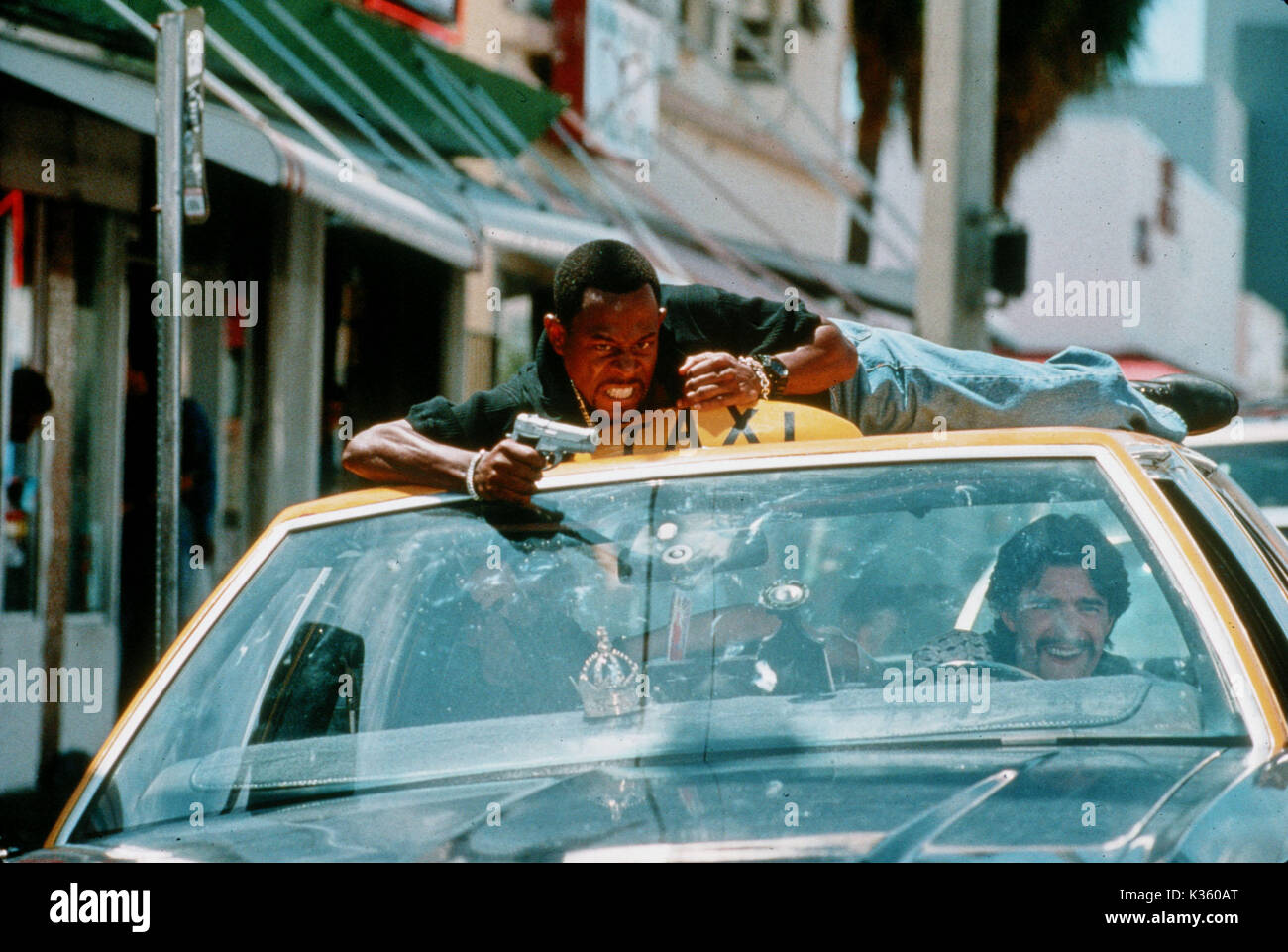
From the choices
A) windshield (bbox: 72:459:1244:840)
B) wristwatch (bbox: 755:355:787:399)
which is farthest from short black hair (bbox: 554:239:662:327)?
windshield (bbox: 72:459:1244:840)

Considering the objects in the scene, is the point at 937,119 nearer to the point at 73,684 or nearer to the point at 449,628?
the point at 73,684

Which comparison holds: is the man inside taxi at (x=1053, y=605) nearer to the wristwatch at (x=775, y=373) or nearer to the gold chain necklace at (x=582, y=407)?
the wristwatch at (x=775, y=373)

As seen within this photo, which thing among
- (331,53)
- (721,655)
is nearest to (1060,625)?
(721,655)

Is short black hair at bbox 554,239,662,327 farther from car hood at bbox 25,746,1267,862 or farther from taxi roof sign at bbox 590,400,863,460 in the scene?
car hood at bbox 25,746,1267,862

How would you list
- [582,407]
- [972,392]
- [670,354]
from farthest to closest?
[972,392], [670,354], [582,407]

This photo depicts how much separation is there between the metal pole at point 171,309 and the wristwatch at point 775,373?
4.48ft

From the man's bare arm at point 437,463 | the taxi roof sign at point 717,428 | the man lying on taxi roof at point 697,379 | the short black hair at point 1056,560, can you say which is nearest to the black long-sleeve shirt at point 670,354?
the man lying on taxi roof at point 697,379

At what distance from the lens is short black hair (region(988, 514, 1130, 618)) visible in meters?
2.79

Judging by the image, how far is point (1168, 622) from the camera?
267 centimetres

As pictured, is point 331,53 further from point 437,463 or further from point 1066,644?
point 1066,644

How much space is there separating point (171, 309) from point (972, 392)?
182cm

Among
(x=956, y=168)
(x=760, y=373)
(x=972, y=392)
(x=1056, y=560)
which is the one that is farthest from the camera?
(x=956, y=168)

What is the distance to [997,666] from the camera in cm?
273

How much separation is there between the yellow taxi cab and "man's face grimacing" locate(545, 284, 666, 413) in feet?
0.76
